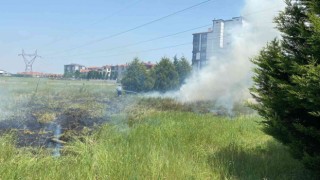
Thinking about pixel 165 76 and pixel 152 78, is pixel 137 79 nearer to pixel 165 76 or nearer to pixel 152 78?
pixel 152 78

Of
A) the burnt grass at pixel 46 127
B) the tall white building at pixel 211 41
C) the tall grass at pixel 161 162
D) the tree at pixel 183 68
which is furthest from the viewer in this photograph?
the tall white building at pixel 211 41

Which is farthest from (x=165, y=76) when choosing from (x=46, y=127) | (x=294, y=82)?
(x=294, y=82)

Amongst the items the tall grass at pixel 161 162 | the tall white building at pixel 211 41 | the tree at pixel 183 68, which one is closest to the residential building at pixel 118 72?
the tree at pixel 183 68

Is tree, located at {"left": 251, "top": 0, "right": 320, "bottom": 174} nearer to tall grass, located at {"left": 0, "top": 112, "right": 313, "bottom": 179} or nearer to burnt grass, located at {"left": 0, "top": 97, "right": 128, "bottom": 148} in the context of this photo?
tall grass, located at {"left": 0, "top": 112, "right": 313, "bottom": 179}

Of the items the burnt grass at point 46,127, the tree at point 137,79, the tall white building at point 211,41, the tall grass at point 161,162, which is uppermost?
the tall white building at point 211,41

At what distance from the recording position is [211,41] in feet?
261

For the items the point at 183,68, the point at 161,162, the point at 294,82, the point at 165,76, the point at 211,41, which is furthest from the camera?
the point at 211,41

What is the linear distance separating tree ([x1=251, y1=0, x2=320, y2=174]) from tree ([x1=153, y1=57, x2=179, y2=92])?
35574 millimetres

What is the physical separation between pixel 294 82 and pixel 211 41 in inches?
2988

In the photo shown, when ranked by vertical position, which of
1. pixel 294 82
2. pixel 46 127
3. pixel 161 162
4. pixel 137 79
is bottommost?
pixel 46 127

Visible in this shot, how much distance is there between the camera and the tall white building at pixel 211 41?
210 feet

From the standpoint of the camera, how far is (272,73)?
6359 millimetres

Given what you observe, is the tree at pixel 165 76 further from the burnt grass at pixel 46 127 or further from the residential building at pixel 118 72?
the burnt grass at pixel 46 127

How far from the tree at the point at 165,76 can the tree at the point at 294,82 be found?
35.6 metres
